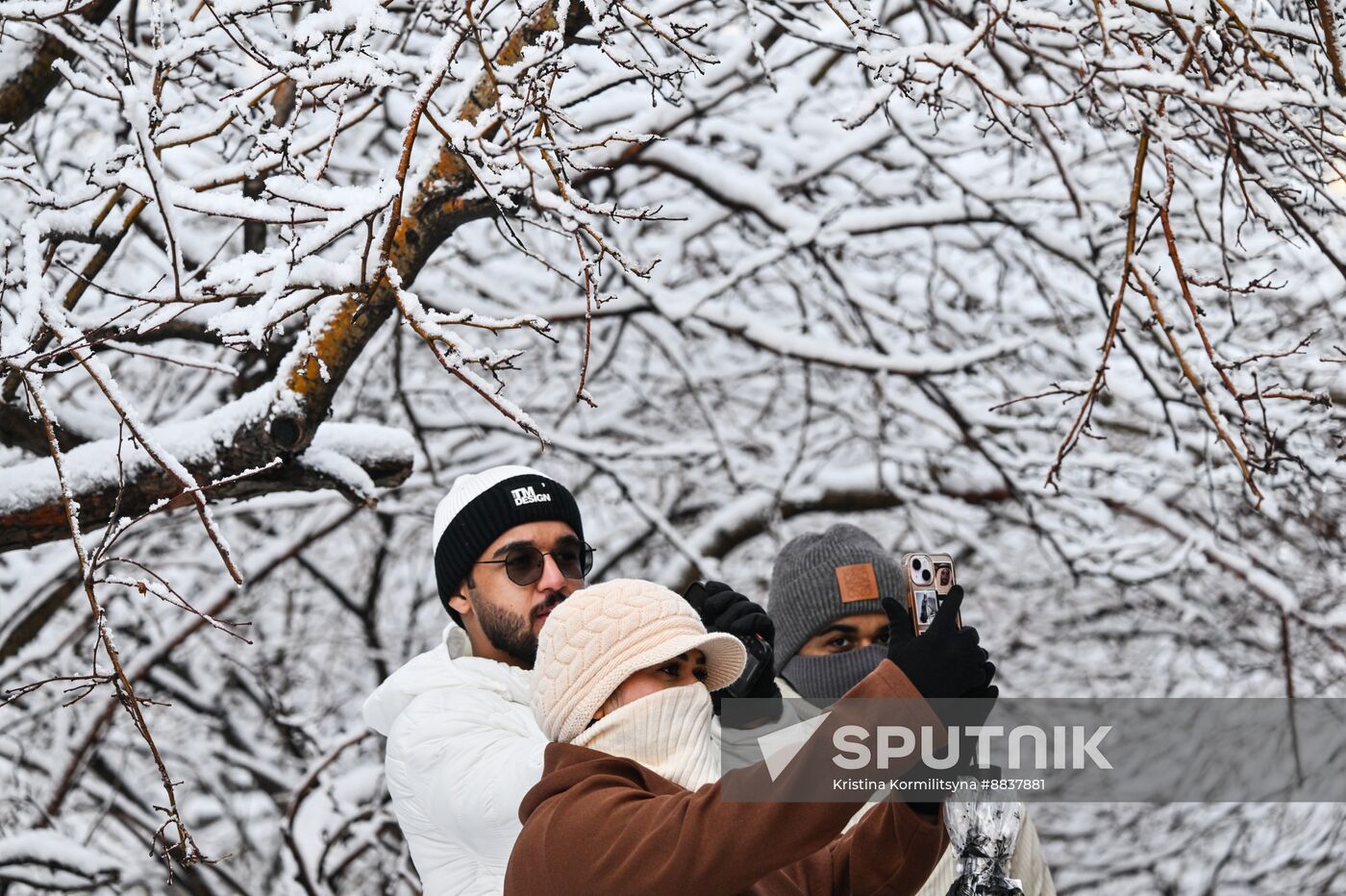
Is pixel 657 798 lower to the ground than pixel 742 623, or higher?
lower

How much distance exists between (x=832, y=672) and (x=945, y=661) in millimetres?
1319

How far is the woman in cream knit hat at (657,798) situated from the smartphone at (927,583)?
24cm

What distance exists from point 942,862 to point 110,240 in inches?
79.4

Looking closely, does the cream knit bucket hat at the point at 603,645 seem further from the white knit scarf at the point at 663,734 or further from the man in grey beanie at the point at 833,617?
the man in grey beanie at the point at 833,617

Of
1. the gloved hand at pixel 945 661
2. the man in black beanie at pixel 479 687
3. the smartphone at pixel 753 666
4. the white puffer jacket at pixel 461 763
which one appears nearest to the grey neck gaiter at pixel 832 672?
the smartphone at pixel 753 666

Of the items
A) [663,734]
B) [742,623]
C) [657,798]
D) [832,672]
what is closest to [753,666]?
[742,623]

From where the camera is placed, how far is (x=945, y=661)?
1.48 m

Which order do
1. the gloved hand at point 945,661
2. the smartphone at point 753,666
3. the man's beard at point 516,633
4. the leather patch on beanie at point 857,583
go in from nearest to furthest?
the gloved hand at point 945,661 → the smartphone at point 753,666 → the man's beard at point 516,633 → the leather patch on beanie at point 857,583

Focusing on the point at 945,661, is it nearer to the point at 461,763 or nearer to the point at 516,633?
the point at 461,763

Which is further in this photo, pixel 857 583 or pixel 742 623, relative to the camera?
pixel 857 583

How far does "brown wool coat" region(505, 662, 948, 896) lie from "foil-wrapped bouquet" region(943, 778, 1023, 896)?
0.06 metres

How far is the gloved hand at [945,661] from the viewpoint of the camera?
1479 millimetres

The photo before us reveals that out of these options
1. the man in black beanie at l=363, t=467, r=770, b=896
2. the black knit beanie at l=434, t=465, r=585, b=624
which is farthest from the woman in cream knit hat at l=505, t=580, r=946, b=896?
the black knit beanie at l=434, t=465, r=585, b=624

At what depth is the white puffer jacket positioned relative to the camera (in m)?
2.13
